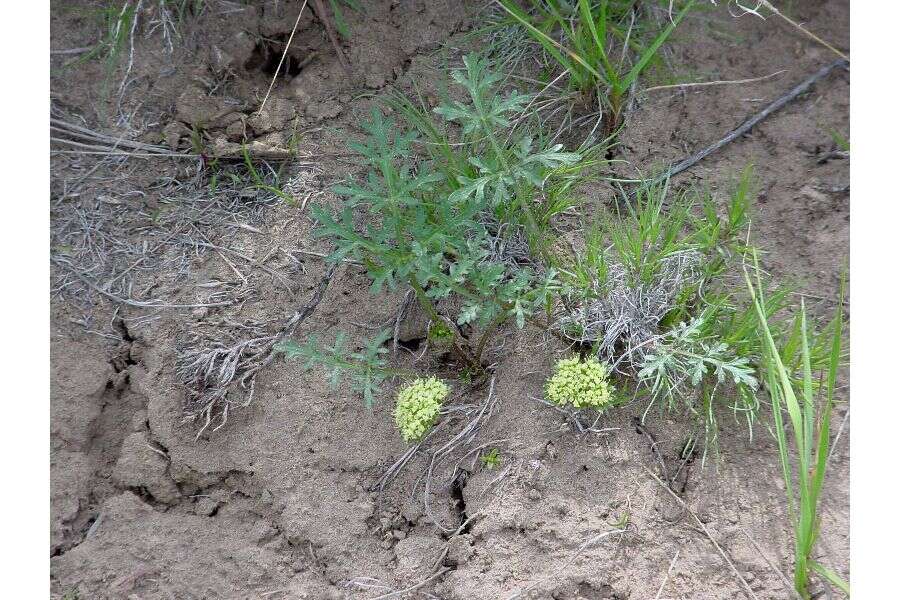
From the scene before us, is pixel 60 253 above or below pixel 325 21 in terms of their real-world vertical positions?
below

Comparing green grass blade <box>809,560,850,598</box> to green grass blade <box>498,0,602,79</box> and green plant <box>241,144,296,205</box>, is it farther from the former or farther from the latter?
green plant <box>241,144,296,205</box>

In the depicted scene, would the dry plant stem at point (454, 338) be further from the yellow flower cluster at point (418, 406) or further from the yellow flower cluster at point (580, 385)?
the yellow flower cluster at point (580, 385)

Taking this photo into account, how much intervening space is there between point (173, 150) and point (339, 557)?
1670mm

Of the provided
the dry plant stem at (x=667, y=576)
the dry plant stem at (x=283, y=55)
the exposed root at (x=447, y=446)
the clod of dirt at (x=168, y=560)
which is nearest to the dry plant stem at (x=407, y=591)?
the exposed root at (x=447, y=446)

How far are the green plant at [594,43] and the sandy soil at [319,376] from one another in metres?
0.19

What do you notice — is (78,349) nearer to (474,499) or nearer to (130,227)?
(130,227)

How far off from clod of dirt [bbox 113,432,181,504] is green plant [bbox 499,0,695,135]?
6.47ft

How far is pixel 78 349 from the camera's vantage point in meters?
2.48

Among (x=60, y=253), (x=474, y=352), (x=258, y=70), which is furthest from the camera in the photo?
(x=258, y=70)

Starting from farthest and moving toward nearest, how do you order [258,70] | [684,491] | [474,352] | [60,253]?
[258,70] → [60,253] → [474,352] → [684,491]

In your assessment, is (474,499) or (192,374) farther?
(192,374)

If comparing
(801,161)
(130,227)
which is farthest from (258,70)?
(801,161)

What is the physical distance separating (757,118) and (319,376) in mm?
1928

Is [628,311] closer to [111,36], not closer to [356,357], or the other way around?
[356,357]
